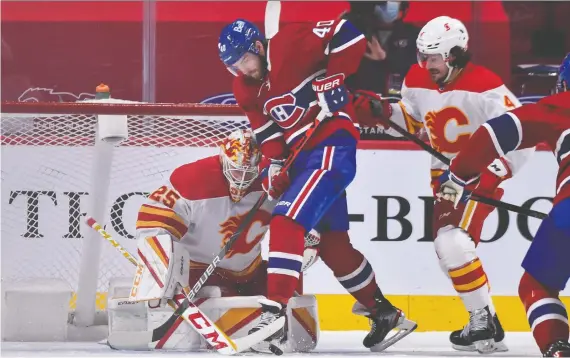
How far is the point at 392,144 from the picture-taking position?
4.52 metres

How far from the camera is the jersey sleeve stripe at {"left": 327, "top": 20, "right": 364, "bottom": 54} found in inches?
146

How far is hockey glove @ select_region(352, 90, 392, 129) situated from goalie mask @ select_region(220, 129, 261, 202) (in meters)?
0.39

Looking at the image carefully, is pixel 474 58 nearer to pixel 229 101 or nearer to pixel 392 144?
pixel 392 144

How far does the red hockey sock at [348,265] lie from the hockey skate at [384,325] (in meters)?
0.03

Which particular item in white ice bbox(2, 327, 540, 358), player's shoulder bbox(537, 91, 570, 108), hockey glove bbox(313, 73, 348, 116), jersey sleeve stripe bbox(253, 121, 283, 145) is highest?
hockey glove bbox(313, 73, 348, 116)

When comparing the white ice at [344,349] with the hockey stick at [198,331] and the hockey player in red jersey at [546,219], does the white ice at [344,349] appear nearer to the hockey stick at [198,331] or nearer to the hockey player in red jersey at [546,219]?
the hockey stick at [198,331]

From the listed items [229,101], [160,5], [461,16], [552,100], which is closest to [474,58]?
[461,16]

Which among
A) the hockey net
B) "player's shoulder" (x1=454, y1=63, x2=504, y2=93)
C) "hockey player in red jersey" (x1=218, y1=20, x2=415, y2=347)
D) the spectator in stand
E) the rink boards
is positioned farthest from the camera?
the spectator in stand

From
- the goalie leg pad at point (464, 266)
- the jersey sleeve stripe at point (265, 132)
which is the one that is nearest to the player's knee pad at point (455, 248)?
the goalie leg pad at point (464, 266)

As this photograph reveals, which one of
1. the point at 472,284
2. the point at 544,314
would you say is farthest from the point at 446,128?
the point at 544,314

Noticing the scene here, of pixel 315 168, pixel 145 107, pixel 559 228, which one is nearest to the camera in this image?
pixel 559 228

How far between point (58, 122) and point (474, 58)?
1643 mm

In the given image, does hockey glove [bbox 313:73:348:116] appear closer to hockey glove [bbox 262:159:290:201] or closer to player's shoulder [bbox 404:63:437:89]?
hockey glove [bbox 262:159:290:201]

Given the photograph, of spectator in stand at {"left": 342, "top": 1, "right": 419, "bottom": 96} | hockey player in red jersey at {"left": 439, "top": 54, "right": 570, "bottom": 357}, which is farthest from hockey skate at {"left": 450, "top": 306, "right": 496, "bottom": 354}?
spectator in stand at {"left": 342, "top": 1, "right": 419, "bottom": 96}
